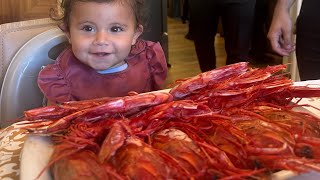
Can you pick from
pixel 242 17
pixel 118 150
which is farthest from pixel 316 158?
pixel 242 17

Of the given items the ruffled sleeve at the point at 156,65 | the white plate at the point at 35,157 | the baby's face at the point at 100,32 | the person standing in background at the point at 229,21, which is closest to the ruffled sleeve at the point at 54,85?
the baby's face at the point at 100,32

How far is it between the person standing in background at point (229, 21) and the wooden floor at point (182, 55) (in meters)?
0.94

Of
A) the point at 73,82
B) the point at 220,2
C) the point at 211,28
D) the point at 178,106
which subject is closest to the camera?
the point at 178,106

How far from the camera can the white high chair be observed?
1171 mm

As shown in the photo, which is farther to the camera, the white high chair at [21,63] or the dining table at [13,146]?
the white high chair at [21,63]

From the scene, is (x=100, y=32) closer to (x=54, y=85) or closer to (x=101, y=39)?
(x=101, y=39)

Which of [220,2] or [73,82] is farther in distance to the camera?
[220,2]

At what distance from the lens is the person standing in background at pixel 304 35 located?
1197 mm

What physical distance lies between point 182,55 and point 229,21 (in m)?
2.09

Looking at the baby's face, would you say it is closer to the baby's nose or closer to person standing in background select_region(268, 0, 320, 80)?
the baby's nose

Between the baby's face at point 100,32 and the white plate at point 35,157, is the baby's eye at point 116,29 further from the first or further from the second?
the white plate at point 35,157

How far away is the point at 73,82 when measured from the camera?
3.53 feet

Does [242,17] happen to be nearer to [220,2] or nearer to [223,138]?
[220,2]

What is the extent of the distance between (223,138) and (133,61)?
665mm
